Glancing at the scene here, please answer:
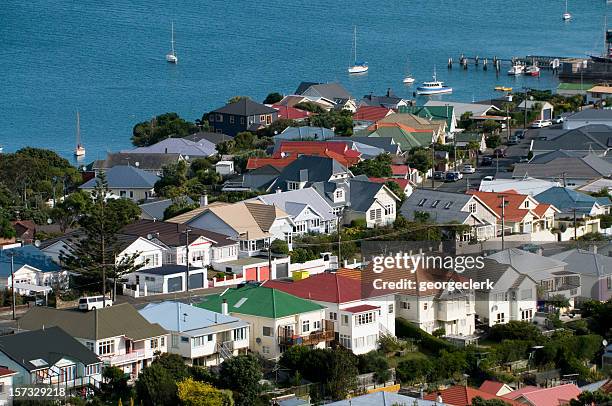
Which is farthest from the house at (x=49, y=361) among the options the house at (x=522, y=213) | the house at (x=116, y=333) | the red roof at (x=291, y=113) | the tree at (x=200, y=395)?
→ the red roof at (x=291, y=113)

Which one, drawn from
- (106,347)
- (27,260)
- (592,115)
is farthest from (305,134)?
(106,347)

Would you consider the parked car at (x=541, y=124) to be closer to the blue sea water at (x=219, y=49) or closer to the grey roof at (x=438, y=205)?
the blue sea water at (x=219, y=49)

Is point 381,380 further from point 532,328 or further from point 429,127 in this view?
point 429,127

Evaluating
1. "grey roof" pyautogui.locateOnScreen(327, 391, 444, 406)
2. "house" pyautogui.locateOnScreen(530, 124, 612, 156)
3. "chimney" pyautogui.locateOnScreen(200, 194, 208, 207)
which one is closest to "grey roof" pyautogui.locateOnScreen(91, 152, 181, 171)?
"chimney" pyautogui.locateOnScreen(200, 194, 208, 207)

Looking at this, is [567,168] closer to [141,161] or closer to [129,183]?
[129,183]

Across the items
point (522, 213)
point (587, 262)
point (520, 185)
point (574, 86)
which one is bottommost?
point (587, 262)

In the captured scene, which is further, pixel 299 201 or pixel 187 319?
pixel 299 201
